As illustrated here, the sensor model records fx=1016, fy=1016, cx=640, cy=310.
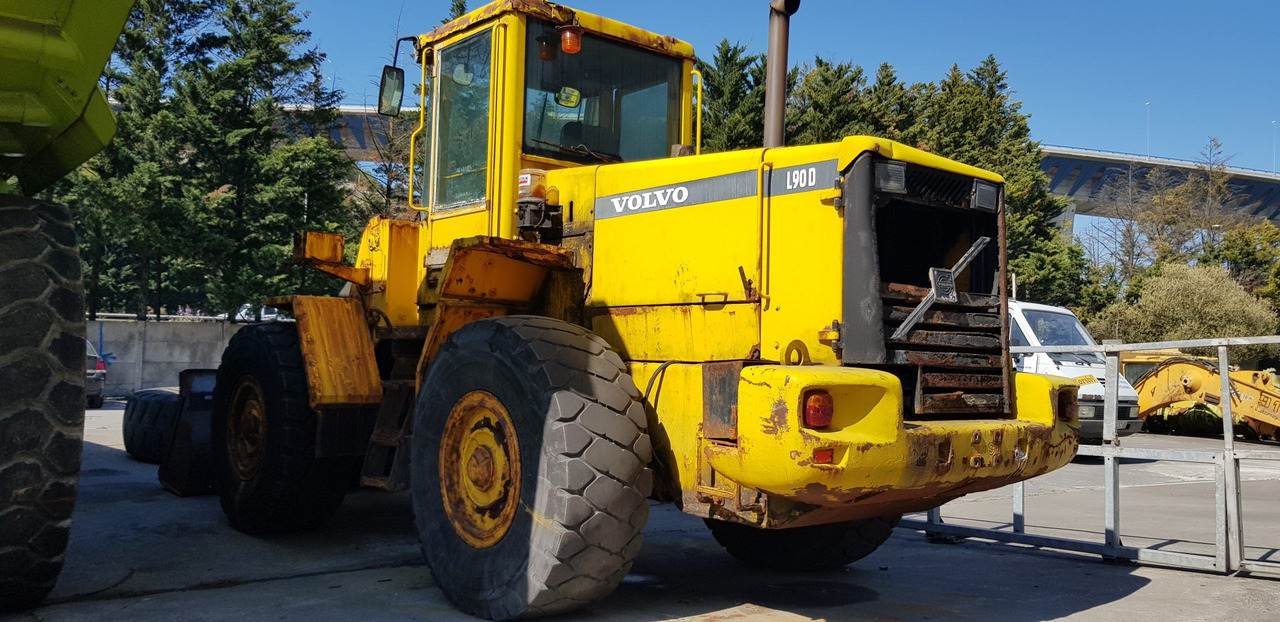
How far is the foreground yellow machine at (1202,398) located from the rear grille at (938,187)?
14.7 m

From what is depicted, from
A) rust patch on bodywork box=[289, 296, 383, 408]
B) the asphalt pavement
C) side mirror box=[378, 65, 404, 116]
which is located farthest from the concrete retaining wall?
side mirror box=[378, 65, 404, 116]

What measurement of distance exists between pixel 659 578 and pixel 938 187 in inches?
113

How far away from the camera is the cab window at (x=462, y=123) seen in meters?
6.37

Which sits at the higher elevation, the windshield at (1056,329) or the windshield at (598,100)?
the windshield at (598,100)

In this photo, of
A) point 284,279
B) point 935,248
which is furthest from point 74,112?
point 284,279

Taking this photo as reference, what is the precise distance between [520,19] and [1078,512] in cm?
710

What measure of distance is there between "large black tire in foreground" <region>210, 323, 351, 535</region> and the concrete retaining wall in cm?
2007

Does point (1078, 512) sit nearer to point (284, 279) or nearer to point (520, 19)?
point (520, 19)

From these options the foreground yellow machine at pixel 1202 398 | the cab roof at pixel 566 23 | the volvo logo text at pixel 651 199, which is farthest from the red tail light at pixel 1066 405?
the foreground yellow machine at pixel 1202 398

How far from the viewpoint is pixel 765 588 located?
19.8 ft

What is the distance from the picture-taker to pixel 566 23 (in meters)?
6.24

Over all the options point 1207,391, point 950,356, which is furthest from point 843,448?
point 1207,391

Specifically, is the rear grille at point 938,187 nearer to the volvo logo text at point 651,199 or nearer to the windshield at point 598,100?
the volvo logo text at point 651,199

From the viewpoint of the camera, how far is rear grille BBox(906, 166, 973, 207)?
5.13 metres
